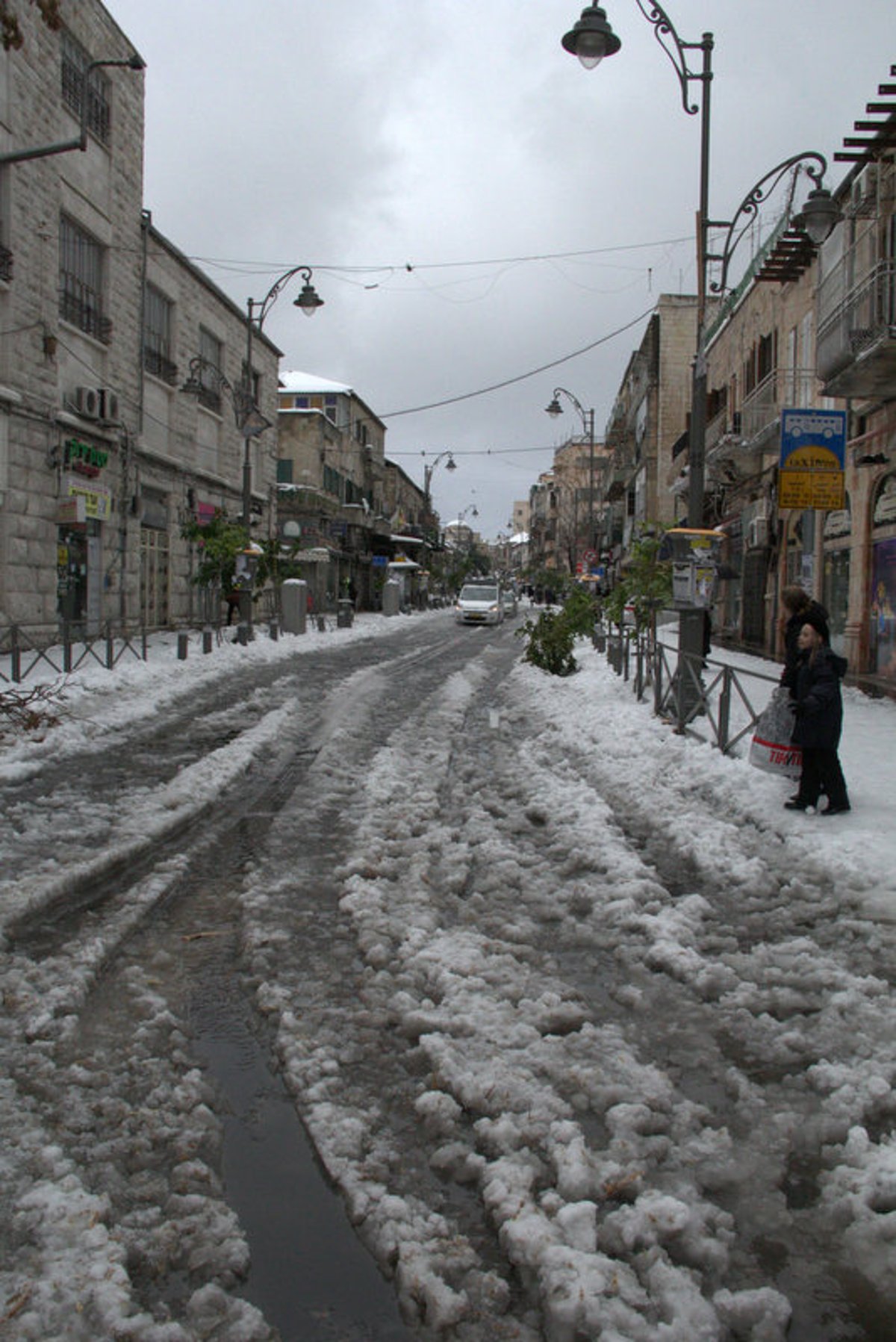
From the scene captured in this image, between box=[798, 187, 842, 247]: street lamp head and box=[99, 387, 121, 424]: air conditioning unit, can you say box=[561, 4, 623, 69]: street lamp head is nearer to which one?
box=[798, 187, 842, 247]: street lamp head

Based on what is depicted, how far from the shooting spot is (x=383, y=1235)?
2.66 metres

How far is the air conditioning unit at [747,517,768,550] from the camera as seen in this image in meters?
22.4

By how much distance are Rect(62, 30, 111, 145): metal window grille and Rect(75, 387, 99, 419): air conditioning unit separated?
19.2 feet

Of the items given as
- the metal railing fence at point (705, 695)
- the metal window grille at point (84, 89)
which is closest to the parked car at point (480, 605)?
the metal window grille at point (84, 89)

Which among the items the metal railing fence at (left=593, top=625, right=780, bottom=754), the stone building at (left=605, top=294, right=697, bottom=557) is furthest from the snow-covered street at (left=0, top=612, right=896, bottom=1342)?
the stone building at (left=605, top=294, right=697, bottom=557)

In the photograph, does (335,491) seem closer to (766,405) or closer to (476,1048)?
(766,405)

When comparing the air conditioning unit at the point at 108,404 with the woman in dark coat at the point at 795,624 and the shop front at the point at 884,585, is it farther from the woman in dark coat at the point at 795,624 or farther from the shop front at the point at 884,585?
the woman in dark coat at the point at 795,624

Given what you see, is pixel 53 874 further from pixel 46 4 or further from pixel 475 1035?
pixel 46 4

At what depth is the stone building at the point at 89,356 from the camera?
59.7 ft

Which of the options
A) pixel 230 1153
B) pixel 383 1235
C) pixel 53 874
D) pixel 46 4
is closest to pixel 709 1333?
pixel 383 1235

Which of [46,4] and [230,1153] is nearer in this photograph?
[230,1153]

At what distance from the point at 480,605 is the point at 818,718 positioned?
35400mm

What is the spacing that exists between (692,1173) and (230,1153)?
4.65ft

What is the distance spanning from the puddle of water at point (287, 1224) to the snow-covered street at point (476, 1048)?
1.2 inches
